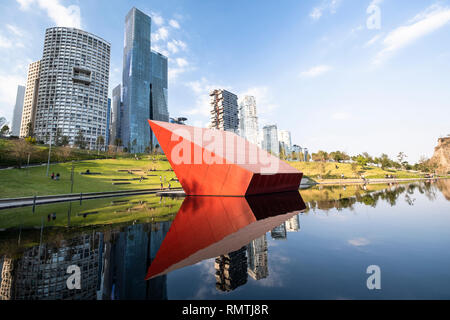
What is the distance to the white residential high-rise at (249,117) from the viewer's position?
128000 millimetres

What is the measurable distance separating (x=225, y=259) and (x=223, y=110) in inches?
4453

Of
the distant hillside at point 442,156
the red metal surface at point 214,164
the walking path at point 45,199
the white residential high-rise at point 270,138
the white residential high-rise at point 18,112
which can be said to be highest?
the white residential high-rise at point 18,112

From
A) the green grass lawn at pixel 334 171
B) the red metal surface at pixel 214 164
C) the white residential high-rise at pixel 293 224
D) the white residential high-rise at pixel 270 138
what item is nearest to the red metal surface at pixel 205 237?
the white residential high-rise at pixel 293 224

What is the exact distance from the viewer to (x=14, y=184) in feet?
62.4

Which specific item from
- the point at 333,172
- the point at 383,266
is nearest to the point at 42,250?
the point at 383,266

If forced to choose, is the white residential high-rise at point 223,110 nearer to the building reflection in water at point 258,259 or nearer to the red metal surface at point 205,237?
the red metal surface at point 205,237

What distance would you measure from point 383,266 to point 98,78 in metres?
118

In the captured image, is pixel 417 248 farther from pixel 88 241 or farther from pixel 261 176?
pixel 261 176

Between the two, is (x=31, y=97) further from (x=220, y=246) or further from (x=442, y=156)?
(x=442, y=156)

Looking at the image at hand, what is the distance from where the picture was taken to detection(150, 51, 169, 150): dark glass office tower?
12112cm

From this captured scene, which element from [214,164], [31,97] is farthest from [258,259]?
[31,97]

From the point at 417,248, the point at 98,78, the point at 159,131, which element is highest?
the point at 98,78

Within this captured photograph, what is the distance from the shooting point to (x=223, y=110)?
113062mm

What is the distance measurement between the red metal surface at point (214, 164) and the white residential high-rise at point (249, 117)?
110 meters
